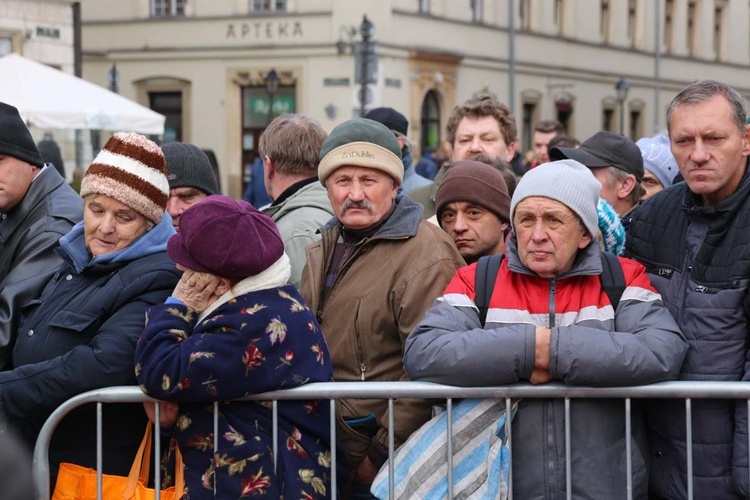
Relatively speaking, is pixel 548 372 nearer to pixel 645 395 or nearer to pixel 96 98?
pixel 645 395

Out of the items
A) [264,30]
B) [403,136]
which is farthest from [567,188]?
[264,30]

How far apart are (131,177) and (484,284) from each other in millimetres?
1303

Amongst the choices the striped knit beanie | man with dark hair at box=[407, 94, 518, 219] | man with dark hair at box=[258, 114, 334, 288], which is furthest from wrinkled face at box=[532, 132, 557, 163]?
the striped knit beanie

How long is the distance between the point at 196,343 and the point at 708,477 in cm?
164

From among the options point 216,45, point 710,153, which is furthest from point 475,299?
point 216,45

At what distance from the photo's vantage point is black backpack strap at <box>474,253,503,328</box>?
153 inches

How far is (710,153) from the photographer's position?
3846 mm

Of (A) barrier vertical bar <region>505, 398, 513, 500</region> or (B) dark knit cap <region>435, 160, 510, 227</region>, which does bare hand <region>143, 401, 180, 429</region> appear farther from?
(B) dark knit cap <region>435, 160, 510, 227</region>

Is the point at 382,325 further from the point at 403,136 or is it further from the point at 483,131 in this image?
the point at 403,136

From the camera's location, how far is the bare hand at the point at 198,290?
3.84 metres

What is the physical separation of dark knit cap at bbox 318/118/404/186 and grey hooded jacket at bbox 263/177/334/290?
1.61ft

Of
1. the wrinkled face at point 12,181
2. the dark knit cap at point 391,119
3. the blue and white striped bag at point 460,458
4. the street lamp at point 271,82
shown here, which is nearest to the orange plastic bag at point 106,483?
the blue and white striped bag at point 460,458

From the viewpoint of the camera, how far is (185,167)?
540cm

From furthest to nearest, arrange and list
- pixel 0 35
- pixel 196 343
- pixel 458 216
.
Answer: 1. pixel 0 35
2. pixel 458 216
3. pixel 196 343
